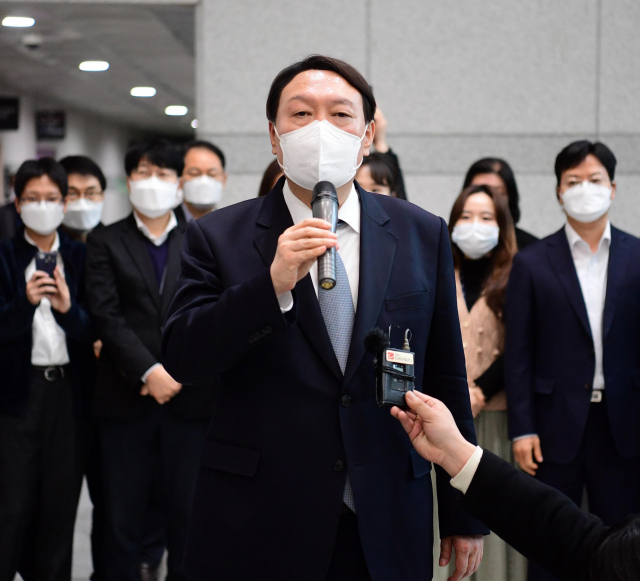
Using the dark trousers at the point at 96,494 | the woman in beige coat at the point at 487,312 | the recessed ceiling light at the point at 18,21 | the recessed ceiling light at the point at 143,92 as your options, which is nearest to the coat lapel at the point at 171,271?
the dark trousers at the point at 96,494

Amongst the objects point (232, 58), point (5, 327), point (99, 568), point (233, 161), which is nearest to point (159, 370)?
point (5, 327)

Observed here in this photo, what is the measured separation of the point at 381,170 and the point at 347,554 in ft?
6.47

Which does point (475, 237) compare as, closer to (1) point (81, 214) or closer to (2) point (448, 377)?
(2) point (448, 377)

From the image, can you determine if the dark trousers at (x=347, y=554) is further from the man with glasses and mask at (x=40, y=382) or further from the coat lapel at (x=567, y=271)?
the man with glasses and mask at (x=40, y=382)

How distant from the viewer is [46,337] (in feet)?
10.8

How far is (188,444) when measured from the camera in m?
3.33

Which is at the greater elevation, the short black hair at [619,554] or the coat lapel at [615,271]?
the coat lapel at [615,271]

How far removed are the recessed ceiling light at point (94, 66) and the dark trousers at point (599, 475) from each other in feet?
22.1

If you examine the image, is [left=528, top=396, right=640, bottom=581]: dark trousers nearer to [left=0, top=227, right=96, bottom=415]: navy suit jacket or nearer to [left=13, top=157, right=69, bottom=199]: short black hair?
[left=0, top=227, right=96, bottom=415]: navy suit jacket

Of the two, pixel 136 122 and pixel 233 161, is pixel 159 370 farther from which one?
pixel 136 122

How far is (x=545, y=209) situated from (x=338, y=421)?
3.75m

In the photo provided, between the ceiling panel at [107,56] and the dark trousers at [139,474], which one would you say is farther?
the ceiling panel at [107,56]

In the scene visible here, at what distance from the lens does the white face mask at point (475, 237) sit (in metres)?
3.38

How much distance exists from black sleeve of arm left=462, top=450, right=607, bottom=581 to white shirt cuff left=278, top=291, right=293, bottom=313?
0.47 m
